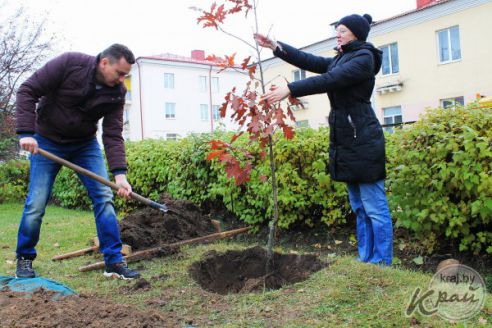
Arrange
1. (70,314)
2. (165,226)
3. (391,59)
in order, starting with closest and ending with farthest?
(70,314) → (165,226) → (391,59)

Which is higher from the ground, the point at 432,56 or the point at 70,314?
the point at 432,56

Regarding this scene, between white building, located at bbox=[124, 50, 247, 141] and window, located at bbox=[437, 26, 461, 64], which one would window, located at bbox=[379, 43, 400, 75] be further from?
white building, located at bbox=[124, 50, 247, 141]

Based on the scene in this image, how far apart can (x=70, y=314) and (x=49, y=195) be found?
1692mm

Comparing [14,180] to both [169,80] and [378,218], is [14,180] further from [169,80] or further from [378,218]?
[169,80]

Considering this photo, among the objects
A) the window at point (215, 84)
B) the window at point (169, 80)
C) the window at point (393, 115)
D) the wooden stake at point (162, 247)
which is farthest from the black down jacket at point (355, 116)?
the window at point (215, 84)

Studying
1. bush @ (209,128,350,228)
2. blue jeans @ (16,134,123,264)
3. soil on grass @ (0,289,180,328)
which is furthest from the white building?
soil on grass @ (0,289,180,328)

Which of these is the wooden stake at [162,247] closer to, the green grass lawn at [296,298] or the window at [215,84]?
the green grass lawn at [296,298]

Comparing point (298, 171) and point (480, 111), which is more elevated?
point (480, 111)

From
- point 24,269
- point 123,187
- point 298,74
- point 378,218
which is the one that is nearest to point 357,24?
point 378,218

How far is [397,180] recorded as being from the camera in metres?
4.12

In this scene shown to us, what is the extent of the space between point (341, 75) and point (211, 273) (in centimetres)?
200

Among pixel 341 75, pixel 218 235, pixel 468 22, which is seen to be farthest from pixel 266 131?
pixel 468 22

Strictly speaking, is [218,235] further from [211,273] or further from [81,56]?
[81,56]

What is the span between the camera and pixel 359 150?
361 cm
